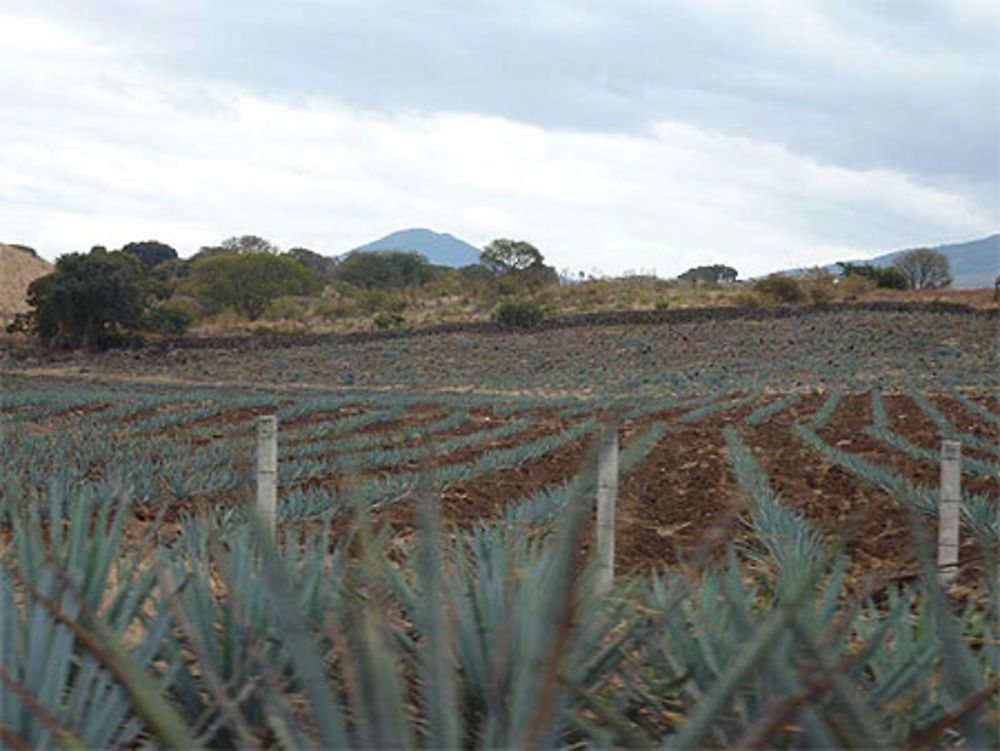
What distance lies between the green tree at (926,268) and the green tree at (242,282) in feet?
130

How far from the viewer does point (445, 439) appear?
15281 millimetres

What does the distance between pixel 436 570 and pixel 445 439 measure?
1365cm

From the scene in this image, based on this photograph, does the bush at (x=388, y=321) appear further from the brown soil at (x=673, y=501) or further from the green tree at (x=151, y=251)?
the green tree at (x=151, y=251)

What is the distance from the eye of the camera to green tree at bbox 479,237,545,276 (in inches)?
3211

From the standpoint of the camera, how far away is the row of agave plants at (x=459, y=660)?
1525 millimetres

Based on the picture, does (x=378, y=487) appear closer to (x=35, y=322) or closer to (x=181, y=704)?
(x=181, y=704)

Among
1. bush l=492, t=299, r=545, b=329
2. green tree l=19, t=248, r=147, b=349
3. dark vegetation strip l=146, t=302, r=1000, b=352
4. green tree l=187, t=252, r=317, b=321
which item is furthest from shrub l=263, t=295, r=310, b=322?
bush l=492, t=299, r=545, b=329

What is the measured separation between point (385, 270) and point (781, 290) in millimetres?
42665

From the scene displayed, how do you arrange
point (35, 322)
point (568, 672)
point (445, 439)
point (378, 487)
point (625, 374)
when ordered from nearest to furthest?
point (568, 672), point (378, 487), point (445, 439), point (625, 374), point (35, 322)

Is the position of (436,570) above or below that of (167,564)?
above

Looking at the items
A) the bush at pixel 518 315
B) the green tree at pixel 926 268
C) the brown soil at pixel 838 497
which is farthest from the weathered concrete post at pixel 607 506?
the green tree at pixel 926 268

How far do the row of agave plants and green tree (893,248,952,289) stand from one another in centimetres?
8198

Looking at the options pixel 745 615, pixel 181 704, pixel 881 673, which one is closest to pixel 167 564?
pixel 181 704

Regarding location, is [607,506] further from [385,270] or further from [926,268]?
[385,270]
